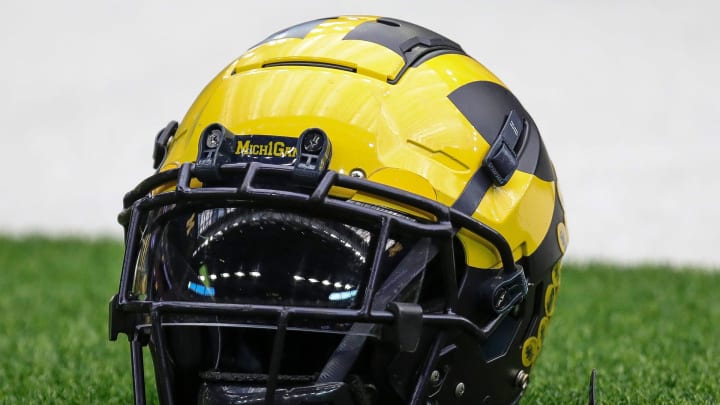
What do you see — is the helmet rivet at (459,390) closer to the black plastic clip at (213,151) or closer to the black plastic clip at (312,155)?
the black plastic clip at (312,155)

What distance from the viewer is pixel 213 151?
1.92 m

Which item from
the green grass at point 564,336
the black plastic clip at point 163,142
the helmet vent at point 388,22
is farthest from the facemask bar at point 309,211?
the green grass at point 564,336

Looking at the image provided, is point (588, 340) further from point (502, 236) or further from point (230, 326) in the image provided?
point (230, 326)

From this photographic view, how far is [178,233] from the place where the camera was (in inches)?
77.1

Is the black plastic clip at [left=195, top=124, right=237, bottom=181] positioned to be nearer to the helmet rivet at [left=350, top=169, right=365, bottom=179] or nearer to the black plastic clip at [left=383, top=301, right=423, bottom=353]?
the helmet rivet at [left=350, top=169, right=365, bottom=179]

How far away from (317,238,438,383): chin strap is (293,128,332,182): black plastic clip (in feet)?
→ 0.73

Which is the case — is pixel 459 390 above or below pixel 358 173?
below

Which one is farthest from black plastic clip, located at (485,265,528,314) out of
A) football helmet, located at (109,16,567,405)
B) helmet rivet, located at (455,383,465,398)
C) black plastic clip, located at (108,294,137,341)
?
black plastic clip, located at (108,294,137,341)

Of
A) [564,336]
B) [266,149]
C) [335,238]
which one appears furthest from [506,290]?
[564,336]

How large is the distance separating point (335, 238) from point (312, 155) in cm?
15

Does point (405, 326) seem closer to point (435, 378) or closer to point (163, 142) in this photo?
point (435, 378)

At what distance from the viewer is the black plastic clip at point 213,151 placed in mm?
1892

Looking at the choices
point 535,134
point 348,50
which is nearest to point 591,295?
point 535,134

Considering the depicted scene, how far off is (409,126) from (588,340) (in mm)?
1951
